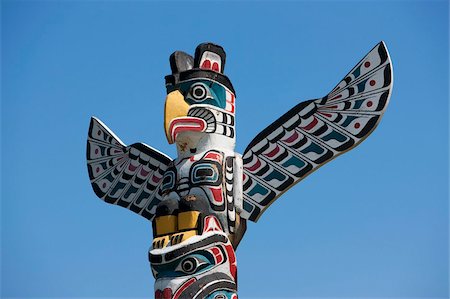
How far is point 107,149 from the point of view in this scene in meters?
17.0

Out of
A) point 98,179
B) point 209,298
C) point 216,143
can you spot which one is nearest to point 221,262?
point 209,298

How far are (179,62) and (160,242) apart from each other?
3227 mm

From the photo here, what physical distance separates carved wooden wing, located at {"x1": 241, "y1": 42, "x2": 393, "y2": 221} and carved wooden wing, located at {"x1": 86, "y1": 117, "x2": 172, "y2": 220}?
207cm

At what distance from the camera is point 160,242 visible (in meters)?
13.6

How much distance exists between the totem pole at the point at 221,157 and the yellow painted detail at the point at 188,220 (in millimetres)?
15

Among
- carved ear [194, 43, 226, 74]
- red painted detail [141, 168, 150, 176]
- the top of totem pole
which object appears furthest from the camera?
red painted detail [141, 168, 150, 176]

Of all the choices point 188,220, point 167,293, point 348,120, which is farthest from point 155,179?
point 348,120

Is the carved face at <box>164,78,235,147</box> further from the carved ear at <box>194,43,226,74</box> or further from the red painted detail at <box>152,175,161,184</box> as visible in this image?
the red painted detail at <box>152,175,161,184</box>

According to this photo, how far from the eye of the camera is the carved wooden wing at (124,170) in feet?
53.3

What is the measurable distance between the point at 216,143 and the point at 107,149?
327 cm

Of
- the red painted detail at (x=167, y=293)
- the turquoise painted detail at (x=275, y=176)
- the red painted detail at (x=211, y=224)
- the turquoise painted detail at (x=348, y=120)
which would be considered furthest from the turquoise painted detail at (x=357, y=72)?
the red painted detail at (x=167, y=293)

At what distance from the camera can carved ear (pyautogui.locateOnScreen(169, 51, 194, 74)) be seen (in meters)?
14.9

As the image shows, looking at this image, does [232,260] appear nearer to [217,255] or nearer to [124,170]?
[217,255]

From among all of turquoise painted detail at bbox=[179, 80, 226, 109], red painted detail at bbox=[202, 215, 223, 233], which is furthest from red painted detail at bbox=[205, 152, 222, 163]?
red painted detail at bbox=[202, 215, 223, 233]
